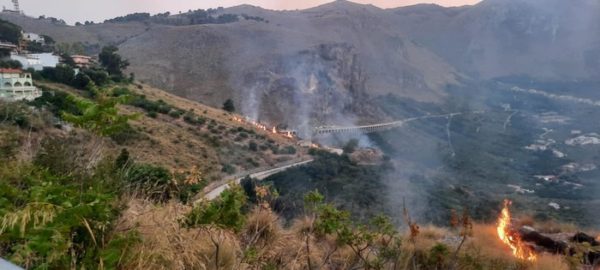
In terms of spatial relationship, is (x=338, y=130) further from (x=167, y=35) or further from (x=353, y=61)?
(x=167, y=35)

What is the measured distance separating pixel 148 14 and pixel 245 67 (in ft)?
208

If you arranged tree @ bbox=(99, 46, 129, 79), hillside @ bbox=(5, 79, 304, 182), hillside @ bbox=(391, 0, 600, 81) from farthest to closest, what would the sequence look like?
hillside @ bbox=(391, 0, 600, 81)
tree @ bbox=(99, 46, 129, 79)
hillside @ bbox=(5, 79, 304, 182)

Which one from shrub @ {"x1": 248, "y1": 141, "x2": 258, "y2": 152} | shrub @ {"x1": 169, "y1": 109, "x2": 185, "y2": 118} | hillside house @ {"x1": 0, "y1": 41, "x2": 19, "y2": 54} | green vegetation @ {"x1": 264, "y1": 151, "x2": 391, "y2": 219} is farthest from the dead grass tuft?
hillside house @ {"x1": 0, "y1": 41, "x2": 19, "y2": 54}

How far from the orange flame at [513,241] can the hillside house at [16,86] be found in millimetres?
25931

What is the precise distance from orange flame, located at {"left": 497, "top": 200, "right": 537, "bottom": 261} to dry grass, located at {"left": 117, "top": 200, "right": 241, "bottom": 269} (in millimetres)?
5156

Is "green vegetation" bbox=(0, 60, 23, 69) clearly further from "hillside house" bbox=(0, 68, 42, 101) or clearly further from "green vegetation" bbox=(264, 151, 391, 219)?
"green vegetation" bbox=(264, 151, 391, 219)

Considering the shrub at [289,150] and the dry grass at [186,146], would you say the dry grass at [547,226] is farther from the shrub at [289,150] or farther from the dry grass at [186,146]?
the shrub at [289,150]

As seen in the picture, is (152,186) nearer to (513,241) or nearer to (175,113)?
(513,241)

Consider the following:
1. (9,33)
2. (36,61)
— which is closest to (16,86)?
(36,61)

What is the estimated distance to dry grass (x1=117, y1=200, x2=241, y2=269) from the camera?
11.2 ft

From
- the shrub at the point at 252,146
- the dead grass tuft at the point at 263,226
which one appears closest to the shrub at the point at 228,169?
the shrub at the point at 252,146

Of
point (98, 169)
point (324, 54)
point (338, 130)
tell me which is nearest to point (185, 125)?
point (98, 169)

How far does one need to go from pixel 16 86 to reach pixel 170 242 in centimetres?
2791

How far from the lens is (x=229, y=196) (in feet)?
13.3
